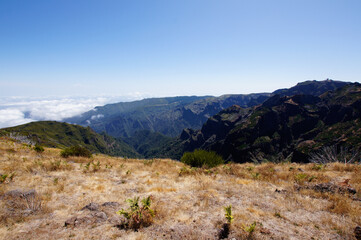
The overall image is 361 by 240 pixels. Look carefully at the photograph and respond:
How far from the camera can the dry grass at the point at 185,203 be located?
5.89m

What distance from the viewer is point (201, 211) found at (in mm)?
7531

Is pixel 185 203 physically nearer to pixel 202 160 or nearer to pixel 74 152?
pixel 202 160

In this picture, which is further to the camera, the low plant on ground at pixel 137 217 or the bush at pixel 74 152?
the bush at pixel 74 152

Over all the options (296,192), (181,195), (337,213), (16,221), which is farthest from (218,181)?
(16,221)

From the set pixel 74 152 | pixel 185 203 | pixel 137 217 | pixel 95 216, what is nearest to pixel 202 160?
pixel 185 203

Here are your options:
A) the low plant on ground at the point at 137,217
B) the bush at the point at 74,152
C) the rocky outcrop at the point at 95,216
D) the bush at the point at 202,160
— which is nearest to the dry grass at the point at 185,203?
the rocky outcrop at the point at 95,216

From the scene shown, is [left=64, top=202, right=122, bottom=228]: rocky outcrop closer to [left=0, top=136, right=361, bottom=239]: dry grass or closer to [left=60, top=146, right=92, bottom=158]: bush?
[left=0, top=136, right=361, bottom=239]: dry grass

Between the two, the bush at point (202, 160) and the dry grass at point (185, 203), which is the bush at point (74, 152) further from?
the bush at point (202, 160)

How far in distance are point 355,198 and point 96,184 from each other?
48.2ft

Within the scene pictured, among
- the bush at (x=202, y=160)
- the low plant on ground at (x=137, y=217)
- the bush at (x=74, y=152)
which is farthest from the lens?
the bush at (x=74, y=152)

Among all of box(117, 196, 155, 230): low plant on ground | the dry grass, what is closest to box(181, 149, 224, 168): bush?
the dry grass

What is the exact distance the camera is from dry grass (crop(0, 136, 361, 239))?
5.89 meters

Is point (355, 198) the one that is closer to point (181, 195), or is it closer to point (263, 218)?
point (263, 218)

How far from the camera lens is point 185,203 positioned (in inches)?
329
